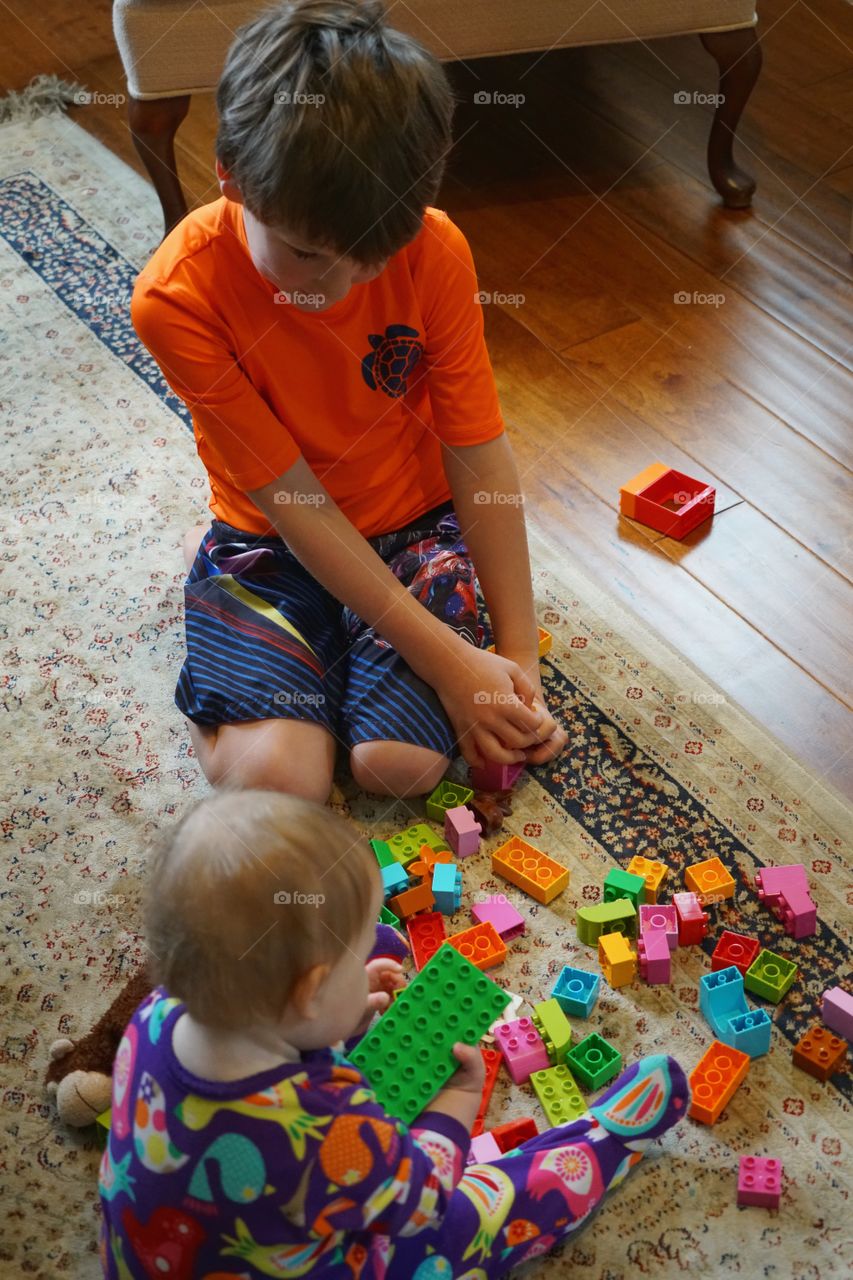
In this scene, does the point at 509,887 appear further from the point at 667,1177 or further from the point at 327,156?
the point at 327,156

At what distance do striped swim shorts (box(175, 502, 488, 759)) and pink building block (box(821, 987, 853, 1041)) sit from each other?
414 millimetres

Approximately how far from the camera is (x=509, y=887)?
122 cm

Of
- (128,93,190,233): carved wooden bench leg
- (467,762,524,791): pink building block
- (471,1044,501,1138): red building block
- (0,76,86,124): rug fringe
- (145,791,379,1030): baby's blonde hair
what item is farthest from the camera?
(0,76,86,124): rug fringe

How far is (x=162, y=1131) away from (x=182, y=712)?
566 mm

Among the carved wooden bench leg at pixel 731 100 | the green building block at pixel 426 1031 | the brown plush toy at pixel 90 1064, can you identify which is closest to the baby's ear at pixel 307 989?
the green building block at pixel 426 1031

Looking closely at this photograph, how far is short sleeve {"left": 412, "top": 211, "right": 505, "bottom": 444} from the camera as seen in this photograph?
3.96 ft

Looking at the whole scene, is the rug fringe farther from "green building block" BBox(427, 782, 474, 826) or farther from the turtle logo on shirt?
"green building block" BBox(427, 782, 474, 826)

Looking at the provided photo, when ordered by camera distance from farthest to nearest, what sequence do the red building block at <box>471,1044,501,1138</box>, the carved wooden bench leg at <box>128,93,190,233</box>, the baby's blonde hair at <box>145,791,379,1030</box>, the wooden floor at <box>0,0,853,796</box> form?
the carved wooden bench leg at <box>128,93,190,233</box>
the wooden floor at <box>0,0,853,796</box>
the red building block at <box>471,1044,501,1138</box>
the baby's blonde hair at <box>145,791,379,1030</box>

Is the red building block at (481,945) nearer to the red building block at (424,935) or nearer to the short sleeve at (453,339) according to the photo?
the red building block at (424,935)

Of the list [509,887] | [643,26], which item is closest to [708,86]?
[643,26]

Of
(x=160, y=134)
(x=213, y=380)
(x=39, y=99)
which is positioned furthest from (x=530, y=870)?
(x=39, y=99)

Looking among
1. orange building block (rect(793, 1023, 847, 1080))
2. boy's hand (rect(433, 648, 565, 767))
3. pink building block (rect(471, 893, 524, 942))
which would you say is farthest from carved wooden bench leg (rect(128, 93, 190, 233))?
orange building block (rect(793, 1023, 847, 1080))

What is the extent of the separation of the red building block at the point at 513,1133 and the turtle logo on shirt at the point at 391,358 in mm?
677

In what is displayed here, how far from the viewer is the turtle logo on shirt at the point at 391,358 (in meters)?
1.23
